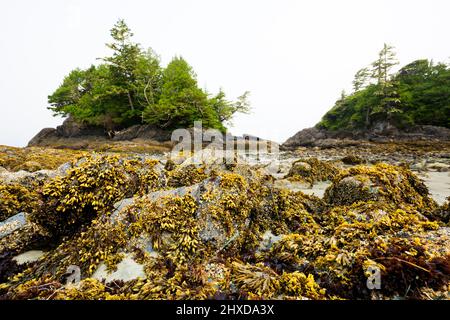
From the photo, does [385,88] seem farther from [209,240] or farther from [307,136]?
[209,240]

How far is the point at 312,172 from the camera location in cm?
587

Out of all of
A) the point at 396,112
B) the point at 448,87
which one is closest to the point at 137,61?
the point at 396,112

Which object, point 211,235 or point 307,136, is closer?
point 211,235

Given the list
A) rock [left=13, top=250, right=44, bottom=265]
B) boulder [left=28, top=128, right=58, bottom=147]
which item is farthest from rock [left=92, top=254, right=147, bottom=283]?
boulder [left=28, top=128, right=58, bottom=147]

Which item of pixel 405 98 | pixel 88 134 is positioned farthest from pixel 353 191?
pixel 405 98

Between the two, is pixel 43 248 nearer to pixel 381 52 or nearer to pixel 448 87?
pixel 448 87

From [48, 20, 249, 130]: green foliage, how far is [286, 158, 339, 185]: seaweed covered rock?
19013 millimetres

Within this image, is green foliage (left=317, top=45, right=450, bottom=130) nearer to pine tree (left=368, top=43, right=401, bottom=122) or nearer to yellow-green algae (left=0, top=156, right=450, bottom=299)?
pine tree (left=368, top=43, right=401, bottom=122)

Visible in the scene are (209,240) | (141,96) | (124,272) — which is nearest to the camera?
(124,272)

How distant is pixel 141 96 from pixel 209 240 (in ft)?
93.6

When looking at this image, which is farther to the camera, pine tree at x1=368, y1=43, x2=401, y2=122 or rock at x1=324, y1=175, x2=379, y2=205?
pine tree at x1=368, y1=43, x2=401, y2=122

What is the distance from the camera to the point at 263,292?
1.45 metres

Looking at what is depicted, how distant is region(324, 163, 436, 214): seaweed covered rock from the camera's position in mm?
2752

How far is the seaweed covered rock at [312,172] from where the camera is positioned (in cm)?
560
